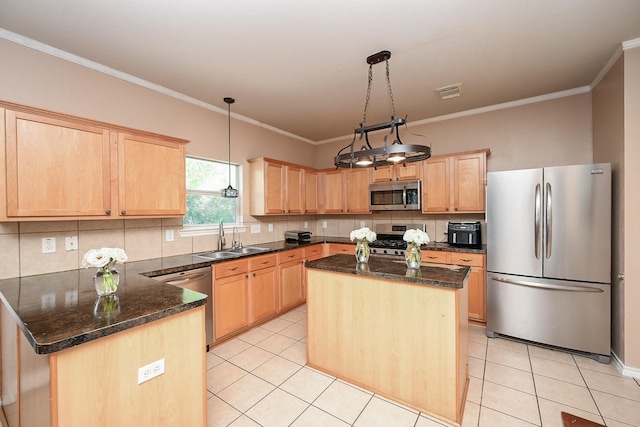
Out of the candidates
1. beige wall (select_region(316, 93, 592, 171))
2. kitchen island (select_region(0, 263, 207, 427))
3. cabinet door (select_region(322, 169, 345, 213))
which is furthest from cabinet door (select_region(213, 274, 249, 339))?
beige wall (select_region(316, 93, 592, 171))

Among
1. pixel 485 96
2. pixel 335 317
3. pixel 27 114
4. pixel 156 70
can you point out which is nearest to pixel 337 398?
pixel 335 317

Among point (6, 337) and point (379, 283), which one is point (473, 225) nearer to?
point (379, 283)

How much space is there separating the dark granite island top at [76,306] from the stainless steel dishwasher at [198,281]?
0.36 m

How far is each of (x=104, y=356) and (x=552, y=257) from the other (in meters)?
3.55

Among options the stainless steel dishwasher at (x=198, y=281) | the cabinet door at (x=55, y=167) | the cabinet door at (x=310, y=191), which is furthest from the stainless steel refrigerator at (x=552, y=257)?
the cabinet door at (x=55, y=167)

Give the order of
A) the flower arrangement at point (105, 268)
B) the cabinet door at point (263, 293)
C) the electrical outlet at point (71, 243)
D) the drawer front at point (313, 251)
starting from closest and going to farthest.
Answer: the flower arrangement at point (105, 268) → the electrical outlet at point (71, 243) → the cabinet door at point (263, 293) → the drawer front at point (313, 251)

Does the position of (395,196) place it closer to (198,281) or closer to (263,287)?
(263,287)

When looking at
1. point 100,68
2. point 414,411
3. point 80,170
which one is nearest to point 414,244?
point 414,411

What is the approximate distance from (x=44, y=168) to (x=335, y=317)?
2440 millimetres

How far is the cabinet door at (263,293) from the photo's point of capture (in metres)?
3.19

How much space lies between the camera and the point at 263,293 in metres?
3.34

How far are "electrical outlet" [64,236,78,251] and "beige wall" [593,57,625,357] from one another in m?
4.68

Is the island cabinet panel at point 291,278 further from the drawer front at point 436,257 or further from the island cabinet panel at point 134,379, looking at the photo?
the island cabinet panel at point 134,379

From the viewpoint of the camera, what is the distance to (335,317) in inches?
88.2
